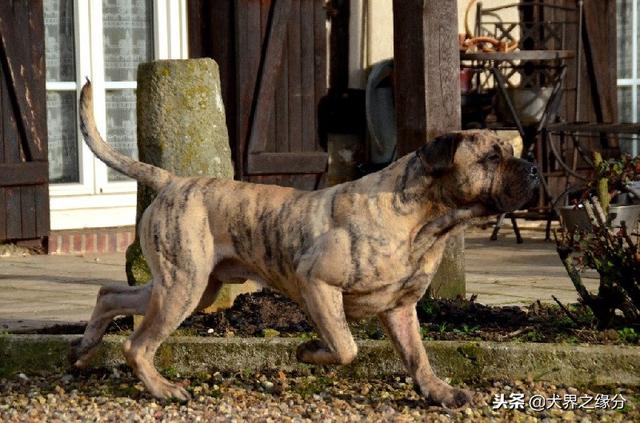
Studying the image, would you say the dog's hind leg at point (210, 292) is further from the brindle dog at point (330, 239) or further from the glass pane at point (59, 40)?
the glass pane at point (59, 40)

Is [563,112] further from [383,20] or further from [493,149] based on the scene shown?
[493,149]

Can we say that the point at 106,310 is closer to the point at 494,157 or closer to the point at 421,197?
the point at 421,197

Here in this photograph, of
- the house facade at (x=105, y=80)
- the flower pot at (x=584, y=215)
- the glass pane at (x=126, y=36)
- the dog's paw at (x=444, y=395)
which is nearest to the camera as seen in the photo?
the dog's paw at (x=444, y=395)

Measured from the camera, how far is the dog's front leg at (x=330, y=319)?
5.28 metres

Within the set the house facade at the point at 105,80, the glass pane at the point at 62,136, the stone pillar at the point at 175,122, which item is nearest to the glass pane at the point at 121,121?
the house facade at the point at 105,80

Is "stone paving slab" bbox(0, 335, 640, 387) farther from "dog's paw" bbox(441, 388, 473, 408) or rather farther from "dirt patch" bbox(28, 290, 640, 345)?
"dog's paw" bbox(441, 388, 473, 408)

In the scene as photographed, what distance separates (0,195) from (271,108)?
8.42 feet

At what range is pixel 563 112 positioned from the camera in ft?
45.4

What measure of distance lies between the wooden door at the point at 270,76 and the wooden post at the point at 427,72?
474 cm

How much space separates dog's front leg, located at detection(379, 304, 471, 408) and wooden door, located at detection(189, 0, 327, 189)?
20.4 ft

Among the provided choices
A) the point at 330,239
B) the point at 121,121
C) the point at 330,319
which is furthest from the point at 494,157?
the point at 121,121

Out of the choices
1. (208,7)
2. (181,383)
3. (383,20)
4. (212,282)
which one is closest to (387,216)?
(212,282)

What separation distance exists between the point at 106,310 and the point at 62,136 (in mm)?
5435

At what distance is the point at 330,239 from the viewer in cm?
536
